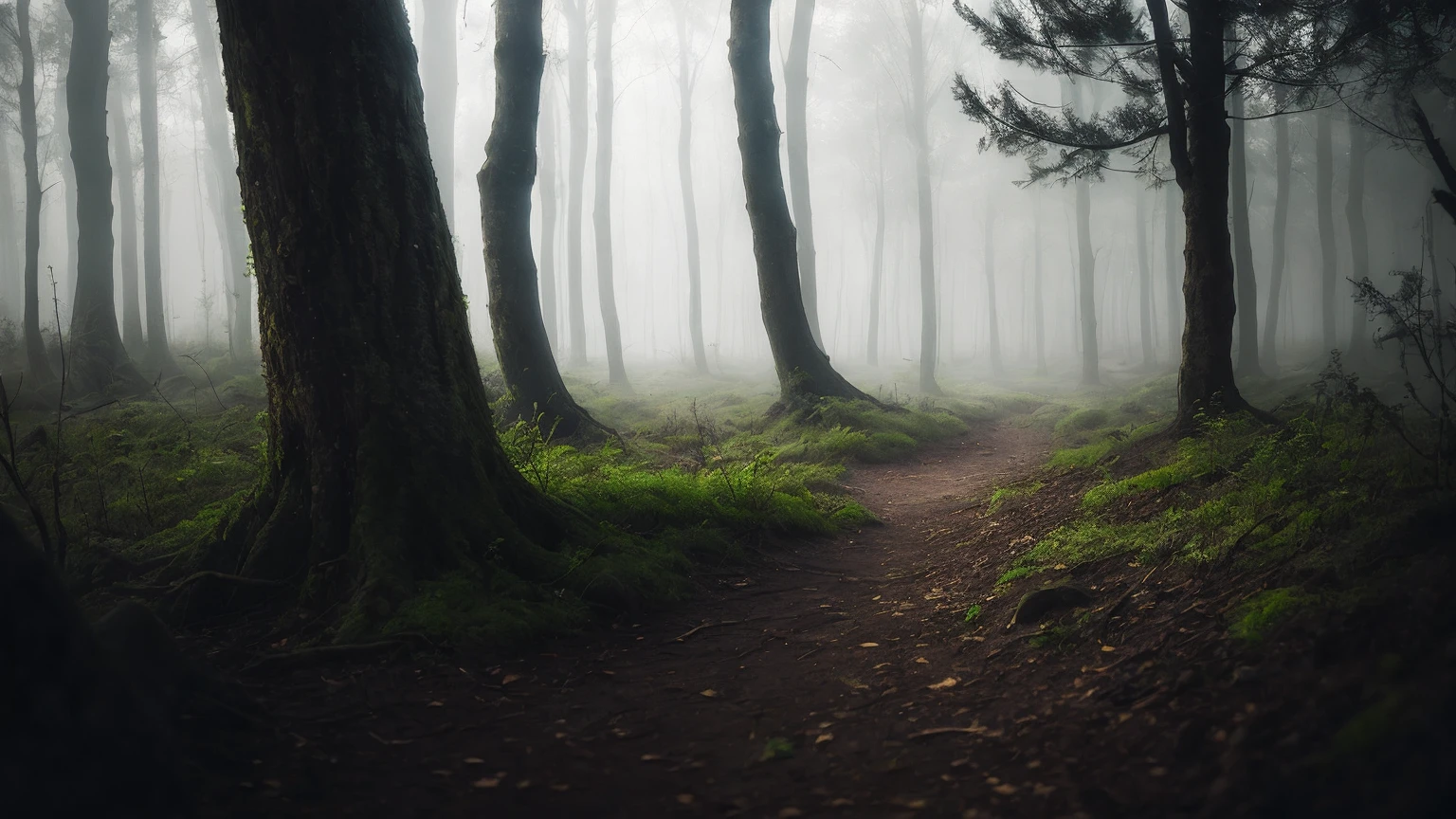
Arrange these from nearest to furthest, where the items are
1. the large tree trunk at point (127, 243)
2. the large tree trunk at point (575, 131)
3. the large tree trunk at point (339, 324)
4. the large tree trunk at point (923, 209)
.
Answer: the large tree trunk at point (339, 324) → the large tree trunk at point (127, 243) → the large tree trunk at point (923, 209) → the large tree trunk at point (575, 131)

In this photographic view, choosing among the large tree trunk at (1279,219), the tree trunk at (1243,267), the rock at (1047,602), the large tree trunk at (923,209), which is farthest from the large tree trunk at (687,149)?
the rock at (1047,602)

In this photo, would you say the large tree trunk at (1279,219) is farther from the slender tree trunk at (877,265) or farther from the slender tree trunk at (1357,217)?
the slender tree trunk at (877,265)

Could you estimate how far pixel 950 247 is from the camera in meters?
50.5

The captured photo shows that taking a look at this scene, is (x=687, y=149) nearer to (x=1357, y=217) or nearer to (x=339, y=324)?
(x=1357, y=217)

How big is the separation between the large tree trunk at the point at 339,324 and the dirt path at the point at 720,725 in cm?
96

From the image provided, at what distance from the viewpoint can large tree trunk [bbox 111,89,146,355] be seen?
747 inches


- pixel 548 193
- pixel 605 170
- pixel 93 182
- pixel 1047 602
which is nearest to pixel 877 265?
pixel 605 170

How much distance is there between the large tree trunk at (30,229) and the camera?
13.9m

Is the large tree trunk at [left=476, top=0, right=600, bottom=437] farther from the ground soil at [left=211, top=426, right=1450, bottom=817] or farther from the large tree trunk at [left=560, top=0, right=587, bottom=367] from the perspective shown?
the large tree trunk at [left=560, top=0, right=587, bottom=367]

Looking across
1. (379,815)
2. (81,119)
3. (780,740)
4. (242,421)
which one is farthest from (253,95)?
(81,119)

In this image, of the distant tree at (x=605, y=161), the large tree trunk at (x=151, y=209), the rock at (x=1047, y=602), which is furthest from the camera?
the distant tree at (x=605, y=161)

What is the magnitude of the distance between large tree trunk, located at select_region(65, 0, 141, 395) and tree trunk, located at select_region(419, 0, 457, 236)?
8.42 meters

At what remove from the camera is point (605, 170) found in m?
25.9

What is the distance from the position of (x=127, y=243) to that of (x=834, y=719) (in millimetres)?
30639
